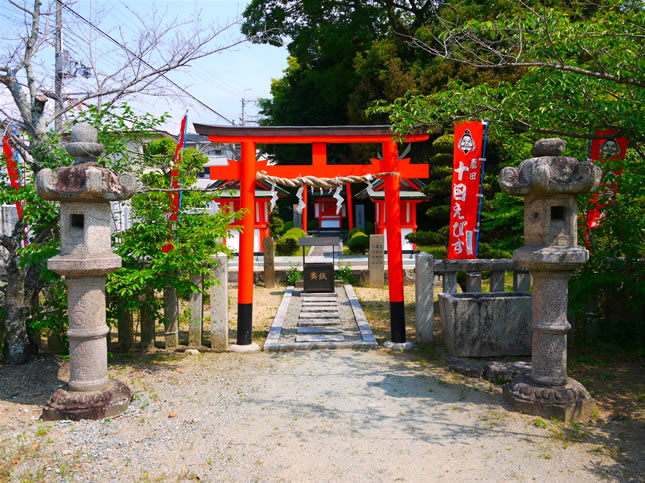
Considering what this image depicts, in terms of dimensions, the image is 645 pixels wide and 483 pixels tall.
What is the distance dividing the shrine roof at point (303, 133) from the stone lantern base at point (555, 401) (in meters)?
4.10

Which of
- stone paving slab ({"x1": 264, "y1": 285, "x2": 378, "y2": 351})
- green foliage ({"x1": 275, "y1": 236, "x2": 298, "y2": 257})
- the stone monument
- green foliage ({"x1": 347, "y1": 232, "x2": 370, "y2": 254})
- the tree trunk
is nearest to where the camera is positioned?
the tree trunk

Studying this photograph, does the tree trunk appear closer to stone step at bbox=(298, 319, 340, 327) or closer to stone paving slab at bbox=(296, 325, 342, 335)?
stone paving slab at bbox=(296, 325, 342, 335)

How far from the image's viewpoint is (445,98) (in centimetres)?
598

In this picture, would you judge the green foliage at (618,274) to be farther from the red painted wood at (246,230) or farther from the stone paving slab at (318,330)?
the red painted wood at (246,230)

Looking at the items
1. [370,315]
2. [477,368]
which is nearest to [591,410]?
[477,368]

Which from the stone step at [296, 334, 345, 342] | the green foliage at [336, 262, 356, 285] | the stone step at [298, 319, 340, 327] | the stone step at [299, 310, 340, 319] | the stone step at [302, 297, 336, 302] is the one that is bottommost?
the stone step at [296, 334, 345, 342]

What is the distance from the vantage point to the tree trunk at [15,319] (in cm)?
574

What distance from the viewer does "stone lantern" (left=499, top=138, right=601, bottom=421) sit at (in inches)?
177

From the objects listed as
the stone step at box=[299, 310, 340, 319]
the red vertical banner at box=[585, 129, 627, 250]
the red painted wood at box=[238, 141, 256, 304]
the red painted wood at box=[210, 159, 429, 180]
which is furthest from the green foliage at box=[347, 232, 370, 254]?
the red vertical banner at box=[585, 129, 627, 250]

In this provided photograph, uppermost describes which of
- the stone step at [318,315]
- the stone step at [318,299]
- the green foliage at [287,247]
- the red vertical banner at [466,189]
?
the red vertical banner at [466,189]

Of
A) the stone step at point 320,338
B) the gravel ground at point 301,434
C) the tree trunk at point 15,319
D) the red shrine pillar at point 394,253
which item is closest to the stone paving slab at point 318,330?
the stone step at point 320,338

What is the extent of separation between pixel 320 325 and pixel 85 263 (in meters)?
4.90

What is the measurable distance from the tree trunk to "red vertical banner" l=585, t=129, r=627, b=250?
7.30m

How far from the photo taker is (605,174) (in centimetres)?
579
